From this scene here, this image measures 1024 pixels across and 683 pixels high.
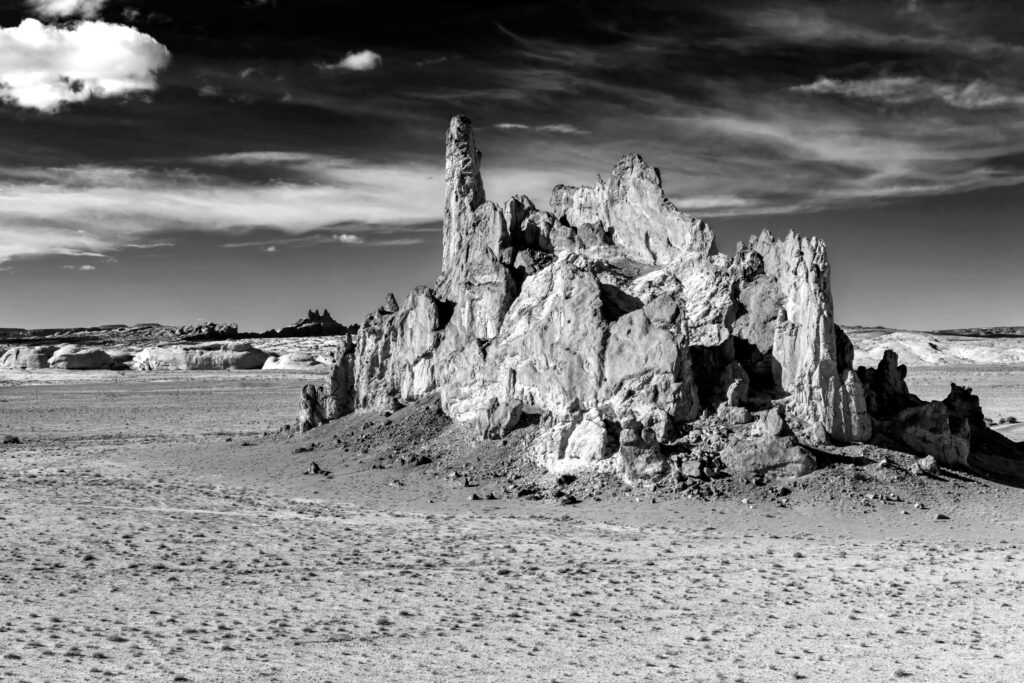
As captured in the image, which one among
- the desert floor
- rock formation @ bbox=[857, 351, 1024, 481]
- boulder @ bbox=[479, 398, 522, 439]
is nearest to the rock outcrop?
the desert floor

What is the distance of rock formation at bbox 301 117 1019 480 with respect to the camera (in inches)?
974

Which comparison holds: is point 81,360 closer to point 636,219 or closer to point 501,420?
point 636,219

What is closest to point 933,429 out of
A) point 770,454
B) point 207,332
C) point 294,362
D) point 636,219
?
point 770,454

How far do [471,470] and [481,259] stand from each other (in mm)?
8967

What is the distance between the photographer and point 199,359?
4542 inches

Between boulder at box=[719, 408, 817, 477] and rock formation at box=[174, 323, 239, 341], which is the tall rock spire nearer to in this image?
boulder at box=[719, 408, 817, 477]

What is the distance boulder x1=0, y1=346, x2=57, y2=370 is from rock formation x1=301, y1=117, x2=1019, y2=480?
95260 millimetres

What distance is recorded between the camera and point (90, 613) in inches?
591

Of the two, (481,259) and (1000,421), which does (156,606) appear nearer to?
(481,259)

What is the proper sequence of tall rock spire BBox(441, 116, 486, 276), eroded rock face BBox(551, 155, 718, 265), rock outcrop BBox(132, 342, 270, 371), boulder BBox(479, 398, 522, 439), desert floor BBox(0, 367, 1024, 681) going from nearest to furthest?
desert floor BBox(0, 367, 1024, 681) < boulder BBox(479, 398, 522, 439) < eroded rock face BBox(551, 155, 718, 265) < tall rock spire BBox(441, 116, 486, 276) < rock outcrop BBox(132, 342, 270, 371)

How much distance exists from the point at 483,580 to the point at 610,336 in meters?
10.7

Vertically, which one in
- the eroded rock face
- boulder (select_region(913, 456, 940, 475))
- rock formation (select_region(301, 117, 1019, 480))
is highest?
the eroded rock face

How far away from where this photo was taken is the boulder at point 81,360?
371ft

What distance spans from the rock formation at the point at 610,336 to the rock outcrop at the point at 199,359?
270 ft
